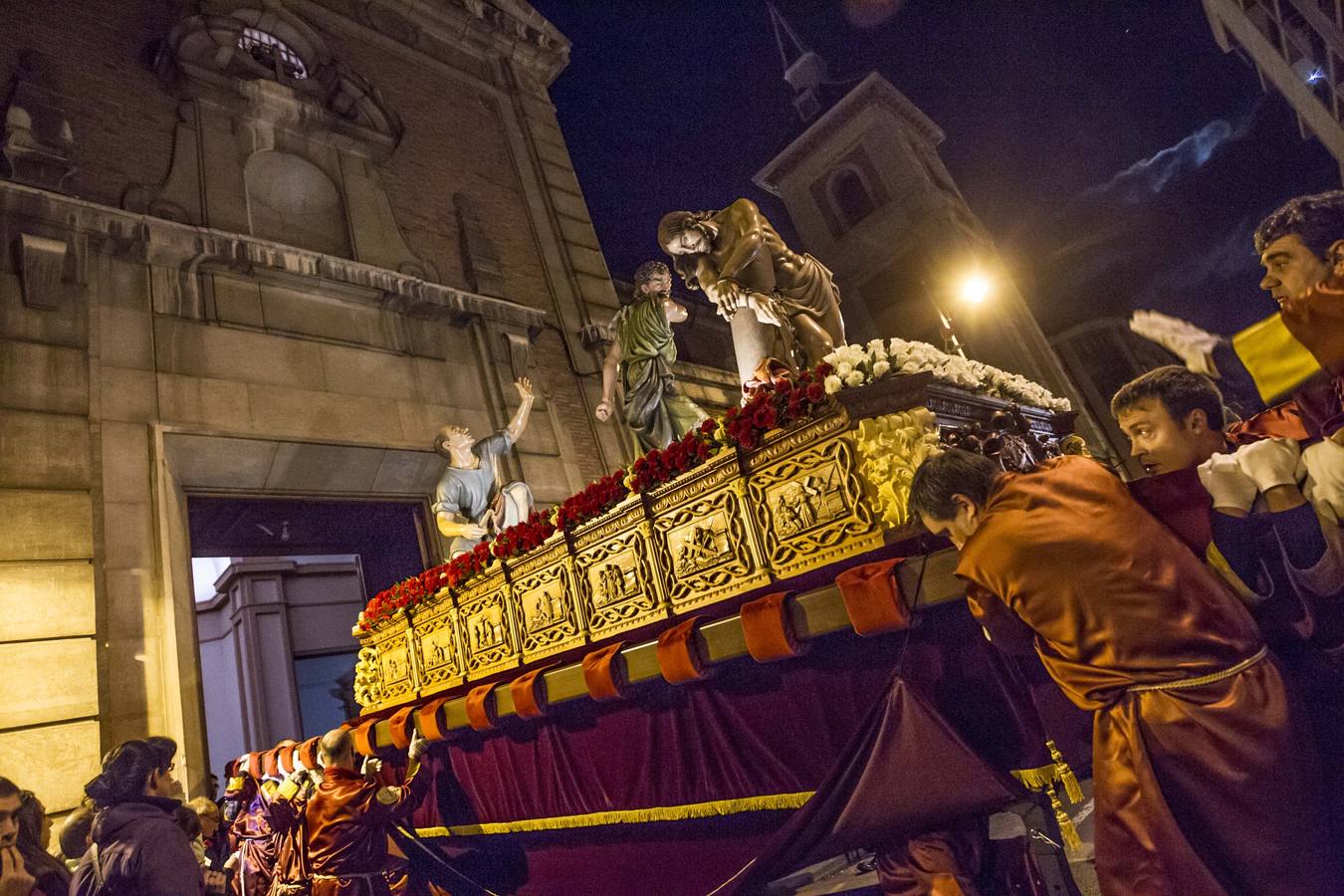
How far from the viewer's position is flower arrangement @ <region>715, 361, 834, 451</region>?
139 inches

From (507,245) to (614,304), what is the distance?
2200 millimetres

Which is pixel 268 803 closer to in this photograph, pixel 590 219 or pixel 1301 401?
pixel 1301 401

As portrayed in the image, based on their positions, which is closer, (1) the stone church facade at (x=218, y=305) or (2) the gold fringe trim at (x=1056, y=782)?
(2) the gold fringe trim at (x=1056, y=782)

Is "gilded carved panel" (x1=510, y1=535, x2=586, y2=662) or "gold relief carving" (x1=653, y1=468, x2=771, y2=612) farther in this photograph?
"gilded carved panel" (x1=510, y1=535, x2=586, y2=662)

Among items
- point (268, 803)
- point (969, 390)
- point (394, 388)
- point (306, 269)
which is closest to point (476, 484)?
point (394, 388)

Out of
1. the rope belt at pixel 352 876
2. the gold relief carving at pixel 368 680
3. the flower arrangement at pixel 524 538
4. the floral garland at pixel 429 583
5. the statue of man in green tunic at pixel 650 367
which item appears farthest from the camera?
the gold relief carving at pixel 368 680

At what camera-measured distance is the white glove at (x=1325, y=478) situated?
1.62 m

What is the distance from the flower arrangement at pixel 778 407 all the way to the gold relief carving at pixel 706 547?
22cm

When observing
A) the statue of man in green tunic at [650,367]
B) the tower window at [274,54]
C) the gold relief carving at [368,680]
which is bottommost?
the gold relief carving at [368,680]

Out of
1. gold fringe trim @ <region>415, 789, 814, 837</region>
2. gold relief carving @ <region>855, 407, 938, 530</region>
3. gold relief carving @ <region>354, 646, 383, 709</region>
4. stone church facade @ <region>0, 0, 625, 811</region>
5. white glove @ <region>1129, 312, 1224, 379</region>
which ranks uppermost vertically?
stone church facade @ <region>0, 0, 625, 811</region>

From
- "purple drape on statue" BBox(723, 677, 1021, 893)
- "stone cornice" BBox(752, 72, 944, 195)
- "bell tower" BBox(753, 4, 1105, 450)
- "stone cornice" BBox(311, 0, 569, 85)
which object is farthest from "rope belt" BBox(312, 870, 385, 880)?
"stone cornice" BBox(752, 72, 944, 195)

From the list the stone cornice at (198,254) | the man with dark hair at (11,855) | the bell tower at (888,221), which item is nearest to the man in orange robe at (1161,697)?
the man with dark hair at (11,855)

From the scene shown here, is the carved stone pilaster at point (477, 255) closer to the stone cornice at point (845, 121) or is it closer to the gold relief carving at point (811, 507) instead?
the gold relief carving at point (811, 507)

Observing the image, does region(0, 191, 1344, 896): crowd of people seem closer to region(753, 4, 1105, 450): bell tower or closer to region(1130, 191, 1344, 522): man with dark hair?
region(1130, 191, 1344, 522): man with dark hair
